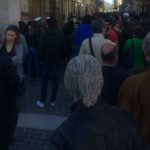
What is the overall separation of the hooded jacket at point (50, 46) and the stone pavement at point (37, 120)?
0.96m

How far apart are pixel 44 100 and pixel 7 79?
3.04m

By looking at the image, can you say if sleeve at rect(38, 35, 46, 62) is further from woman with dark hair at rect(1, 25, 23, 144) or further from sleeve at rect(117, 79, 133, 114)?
sleeve at rect(117, 79, 133, 114)

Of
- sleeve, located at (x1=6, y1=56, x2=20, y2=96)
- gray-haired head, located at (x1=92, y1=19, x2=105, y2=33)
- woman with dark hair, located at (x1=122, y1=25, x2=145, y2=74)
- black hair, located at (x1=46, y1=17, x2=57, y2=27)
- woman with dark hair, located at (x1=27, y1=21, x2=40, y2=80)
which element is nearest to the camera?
sleeve, located at (x1=6, y1=56, x2=20, y2=96)

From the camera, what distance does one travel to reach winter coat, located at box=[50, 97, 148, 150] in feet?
5.48

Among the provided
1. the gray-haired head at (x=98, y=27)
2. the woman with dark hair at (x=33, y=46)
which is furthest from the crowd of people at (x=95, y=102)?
the woman with dark hair at (x=33, y=46)

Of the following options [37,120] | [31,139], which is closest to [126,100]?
[31,139]

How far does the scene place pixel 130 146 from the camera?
1766 millimetres

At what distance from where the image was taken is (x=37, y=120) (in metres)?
5.70

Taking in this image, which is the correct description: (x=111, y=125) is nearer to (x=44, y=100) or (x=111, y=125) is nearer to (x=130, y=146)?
(x=130, y=146)

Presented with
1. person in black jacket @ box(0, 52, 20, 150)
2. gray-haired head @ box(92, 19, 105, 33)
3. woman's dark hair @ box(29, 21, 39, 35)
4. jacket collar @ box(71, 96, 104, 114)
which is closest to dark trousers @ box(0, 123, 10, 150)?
person in black jacket @ box(0, 52, 20, 150)

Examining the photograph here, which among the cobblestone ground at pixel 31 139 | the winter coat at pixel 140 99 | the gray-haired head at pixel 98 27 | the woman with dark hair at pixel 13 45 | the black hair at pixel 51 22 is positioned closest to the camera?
the winter coat at pixel 140 99

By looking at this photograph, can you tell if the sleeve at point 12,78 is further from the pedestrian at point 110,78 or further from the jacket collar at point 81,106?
the jacket collar at point 81,106

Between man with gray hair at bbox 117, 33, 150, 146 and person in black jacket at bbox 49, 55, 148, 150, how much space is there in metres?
0.66

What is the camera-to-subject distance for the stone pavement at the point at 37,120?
15.2 feet
